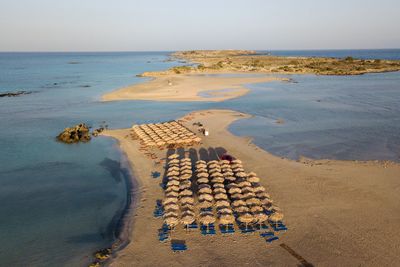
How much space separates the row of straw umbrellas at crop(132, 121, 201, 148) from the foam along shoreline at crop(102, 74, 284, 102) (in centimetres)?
2273

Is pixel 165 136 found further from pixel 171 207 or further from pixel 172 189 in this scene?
pixel 171 207

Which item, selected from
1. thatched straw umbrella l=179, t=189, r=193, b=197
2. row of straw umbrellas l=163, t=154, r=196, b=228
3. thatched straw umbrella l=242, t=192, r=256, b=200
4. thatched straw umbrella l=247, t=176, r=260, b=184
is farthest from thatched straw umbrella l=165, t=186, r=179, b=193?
thatched straw umbrella l=247, t=176, r=260, b=184

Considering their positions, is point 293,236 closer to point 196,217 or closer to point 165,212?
point 196,217

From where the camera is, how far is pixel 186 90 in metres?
69.4

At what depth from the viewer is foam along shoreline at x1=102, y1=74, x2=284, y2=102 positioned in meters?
61.8

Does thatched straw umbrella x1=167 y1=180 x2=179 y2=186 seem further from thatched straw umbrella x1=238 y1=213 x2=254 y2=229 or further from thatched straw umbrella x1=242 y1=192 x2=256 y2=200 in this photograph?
thatched straw umbrella x1=238 y1=213 x2=254 y2=229

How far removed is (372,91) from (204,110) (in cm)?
3868

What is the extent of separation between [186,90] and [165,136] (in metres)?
36.5

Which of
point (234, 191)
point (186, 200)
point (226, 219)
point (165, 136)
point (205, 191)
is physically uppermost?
point (165, 136)

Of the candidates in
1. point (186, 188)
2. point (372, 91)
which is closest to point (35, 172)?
point (186, 188)

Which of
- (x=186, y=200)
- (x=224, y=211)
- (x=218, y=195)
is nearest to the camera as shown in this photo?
(x=224, y=211)

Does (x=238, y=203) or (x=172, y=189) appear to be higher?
(x=172, y=189)

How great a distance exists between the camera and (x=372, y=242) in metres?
17.8

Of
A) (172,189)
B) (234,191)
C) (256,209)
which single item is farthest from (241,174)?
(172,189)
